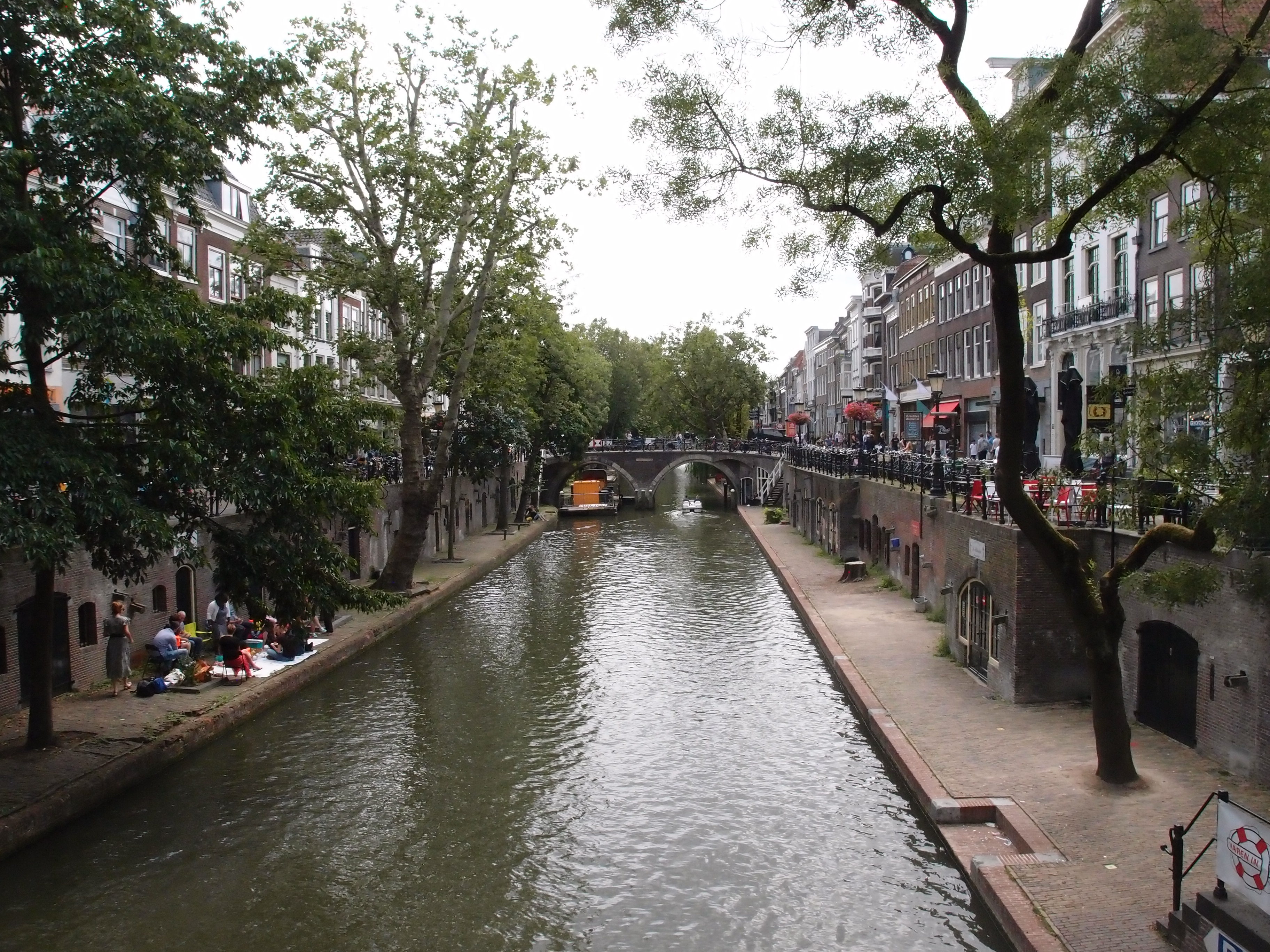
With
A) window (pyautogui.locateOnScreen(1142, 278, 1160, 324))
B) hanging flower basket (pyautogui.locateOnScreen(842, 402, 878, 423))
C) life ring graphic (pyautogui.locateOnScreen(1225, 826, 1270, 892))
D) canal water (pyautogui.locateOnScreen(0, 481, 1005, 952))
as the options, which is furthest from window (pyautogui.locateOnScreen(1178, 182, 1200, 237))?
hanging flower basket (pyautogui.locateOnScreen(842, 402, 878, 423))

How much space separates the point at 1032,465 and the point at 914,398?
28.2 m

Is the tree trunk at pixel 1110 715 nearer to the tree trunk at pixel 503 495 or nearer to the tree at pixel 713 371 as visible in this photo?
the tree trunk at pixel 503 495

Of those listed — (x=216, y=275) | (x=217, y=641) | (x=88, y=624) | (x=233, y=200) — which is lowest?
(x=217, y=641)

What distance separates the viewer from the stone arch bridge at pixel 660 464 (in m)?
64.2

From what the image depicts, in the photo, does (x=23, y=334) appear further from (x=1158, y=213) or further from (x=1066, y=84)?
(x=1158, y=213)

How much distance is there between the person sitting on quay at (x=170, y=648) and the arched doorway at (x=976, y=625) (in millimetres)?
13643

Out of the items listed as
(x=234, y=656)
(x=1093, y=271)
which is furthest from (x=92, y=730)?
(x=1093, y=271)

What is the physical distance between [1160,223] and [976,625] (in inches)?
587

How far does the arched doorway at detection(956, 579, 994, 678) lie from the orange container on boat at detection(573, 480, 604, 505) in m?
44.6

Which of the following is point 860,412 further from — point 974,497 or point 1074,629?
point 1074,629

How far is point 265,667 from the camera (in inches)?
752

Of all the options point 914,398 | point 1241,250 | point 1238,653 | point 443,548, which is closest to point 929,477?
point 1238,653

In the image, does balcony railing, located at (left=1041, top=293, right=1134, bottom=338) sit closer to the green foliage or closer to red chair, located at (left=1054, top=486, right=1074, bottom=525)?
red chair, located at (left=1054, top=486, right=1074, bottom=525)

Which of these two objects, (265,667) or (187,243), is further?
(187,243)
